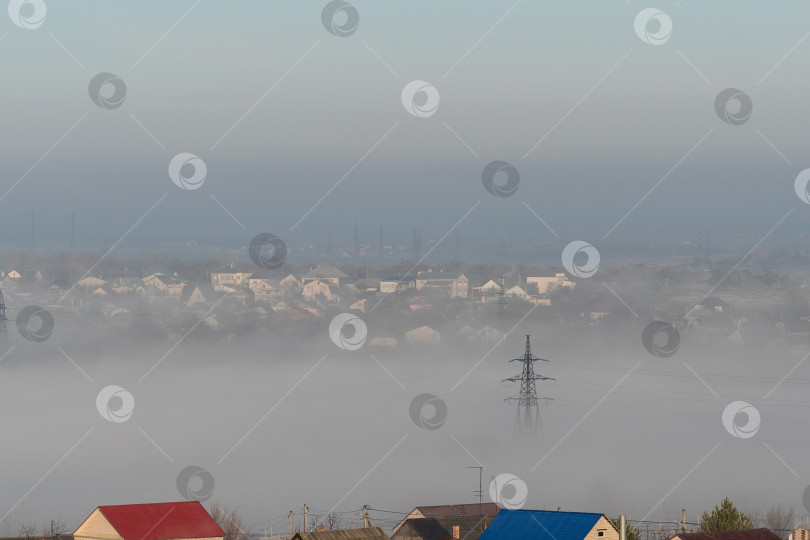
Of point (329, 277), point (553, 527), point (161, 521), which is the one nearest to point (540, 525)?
point (553, 527)

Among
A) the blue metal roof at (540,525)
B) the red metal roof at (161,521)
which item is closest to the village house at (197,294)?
the red metal roof at (161,521)

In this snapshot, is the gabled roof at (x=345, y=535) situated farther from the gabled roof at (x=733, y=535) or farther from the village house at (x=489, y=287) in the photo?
the village house at (x=489, y=287)

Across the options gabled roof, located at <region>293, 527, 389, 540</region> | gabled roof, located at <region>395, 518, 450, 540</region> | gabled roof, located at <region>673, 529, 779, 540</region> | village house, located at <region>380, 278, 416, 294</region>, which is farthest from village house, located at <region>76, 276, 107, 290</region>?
gabled roof, located at <region>673, 529, 779, 540</region>

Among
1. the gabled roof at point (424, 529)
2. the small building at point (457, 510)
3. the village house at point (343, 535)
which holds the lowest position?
the village house at point (343, 535)

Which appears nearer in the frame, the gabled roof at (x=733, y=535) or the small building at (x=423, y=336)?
the gabled roof at (x=733, y=535)

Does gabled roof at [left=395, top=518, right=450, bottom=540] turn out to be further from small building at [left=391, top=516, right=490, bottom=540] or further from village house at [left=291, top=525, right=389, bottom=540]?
village house at [left=291, top=525, right=389, bottom=540]

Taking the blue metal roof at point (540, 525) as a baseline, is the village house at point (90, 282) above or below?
above

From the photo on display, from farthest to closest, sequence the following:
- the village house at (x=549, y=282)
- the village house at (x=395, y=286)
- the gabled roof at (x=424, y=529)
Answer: the village house at (x=395, y=286) < the village house at (x=549, y=282) < the gabled roof at (x=424, y=529)

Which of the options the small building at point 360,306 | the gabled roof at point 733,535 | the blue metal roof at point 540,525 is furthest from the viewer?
the small building at point 360,306
